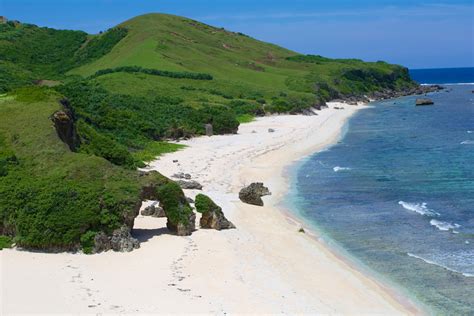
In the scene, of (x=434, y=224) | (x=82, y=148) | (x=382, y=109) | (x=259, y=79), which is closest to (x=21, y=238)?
(x=82, y=148)

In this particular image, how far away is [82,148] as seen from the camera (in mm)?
42531

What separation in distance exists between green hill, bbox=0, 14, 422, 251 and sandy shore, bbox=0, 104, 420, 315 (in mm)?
2147

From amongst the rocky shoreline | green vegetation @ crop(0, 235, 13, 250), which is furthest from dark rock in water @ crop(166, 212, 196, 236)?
the rocky shoreline

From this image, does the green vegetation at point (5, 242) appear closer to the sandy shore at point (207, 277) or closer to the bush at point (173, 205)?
the sandy shore at point (207, 277)

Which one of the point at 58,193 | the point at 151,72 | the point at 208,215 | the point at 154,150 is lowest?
the point at 208,215

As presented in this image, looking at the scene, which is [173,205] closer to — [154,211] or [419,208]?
[154,211]

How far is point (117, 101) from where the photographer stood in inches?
3282

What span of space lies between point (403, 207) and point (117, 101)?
172 feet

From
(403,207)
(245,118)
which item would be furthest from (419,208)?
(245,118)

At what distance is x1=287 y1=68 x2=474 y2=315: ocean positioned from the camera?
88.3 feet

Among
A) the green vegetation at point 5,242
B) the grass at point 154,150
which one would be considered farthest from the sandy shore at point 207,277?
the grass at point 154,150

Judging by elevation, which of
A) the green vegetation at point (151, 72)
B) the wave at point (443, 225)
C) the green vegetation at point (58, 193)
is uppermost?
the green vegetation at point (151, 72)

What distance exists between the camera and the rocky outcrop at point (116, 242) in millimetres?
27703

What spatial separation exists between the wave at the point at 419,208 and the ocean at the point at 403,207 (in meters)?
0.06
